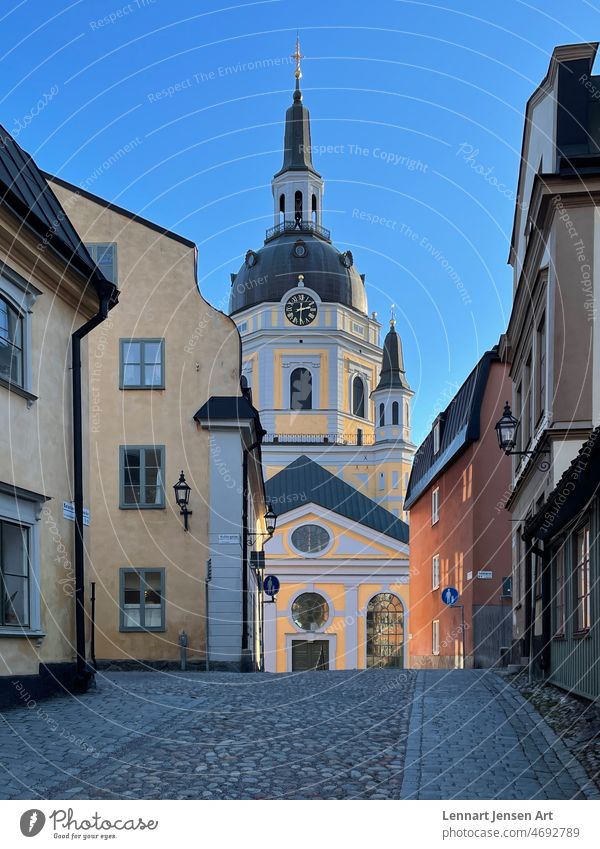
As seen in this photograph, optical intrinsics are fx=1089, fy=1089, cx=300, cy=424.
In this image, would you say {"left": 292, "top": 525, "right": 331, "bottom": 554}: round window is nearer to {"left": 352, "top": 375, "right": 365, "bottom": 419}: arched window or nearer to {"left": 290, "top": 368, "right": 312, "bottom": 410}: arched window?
{"left": 290, "top": 368, "right": 312, "bottom": 410}: arched window

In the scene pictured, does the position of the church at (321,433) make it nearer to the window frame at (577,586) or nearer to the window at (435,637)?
the window at (435,637)

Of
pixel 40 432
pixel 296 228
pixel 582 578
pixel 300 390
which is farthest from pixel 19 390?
pixel 296 228

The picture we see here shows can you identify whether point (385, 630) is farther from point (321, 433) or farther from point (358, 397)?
point (358, 397)

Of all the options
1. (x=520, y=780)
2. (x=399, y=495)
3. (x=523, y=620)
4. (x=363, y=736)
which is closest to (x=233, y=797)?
(x=520, y=780)

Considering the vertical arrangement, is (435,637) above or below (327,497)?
below

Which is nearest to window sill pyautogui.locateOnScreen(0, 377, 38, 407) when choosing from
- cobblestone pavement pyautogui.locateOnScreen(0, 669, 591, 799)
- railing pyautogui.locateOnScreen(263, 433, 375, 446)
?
cobblestone pavement pyautogui.locateOnScreen(0, 669, 591, 799)

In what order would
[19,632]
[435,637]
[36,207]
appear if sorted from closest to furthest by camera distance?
[19,632] → [36,207] → [435,637]

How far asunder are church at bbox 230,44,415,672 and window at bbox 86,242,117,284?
32157mm

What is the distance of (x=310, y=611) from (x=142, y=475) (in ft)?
104

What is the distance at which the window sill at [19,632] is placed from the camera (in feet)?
36.2

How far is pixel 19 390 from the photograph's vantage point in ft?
38.1

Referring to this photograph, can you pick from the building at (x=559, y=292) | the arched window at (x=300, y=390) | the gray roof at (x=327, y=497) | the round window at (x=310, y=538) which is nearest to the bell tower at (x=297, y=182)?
the arched window at (x=300, y=390)

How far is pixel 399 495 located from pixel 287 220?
80.4 ft

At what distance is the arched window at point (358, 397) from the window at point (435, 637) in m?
38.8
